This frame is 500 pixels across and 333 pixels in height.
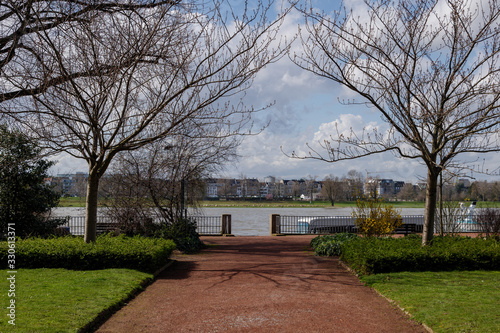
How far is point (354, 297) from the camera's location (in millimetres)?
8430

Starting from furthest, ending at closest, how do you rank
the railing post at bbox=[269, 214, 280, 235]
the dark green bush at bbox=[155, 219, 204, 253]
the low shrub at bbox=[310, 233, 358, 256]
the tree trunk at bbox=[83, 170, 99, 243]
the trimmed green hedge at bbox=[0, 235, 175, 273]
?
1. the railing post at bbox=[269, 214, 280, 235]
2. the dark green bush at bbox=[155, 219, 204, 253]
3. the low shrub at bbox=[310, 233, 358, 256]
4. the tree trunk at bbox=[83, 170, 99, 243]
5. the trimmed green hedge at bbox=[0, 235, 175, 273]

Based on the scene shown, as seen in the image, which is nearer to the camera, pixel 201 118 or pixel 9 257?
pixel 9 257

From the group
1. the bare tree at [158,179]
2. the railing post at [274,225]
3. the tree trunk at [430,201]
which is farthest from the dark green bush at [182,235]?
the tree trunk at [430,201]

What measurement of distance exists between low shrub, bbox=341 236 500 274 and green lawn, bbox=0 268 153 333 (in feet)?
17.6

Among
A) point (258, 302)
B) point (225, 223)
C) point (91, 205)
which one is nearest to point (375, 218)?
point (225, 223)

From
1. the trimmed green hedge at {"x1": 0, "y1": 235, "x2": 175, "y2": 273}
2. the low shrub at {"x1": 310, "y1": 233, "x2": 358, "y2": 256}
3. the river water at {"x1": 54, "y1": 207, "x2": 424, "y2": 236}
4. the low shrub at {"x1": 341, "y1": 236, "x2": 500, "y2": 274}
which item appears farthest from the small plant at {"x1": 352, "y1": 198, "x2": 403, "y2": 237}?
the trimmed green hedge at {"x1": 0, "y1": 235, "x2": 175, "y2": 273}

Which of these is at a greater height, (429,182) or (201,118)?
(201,118)

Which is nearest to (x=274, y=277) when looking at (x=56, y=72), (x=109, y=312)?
(x=109, y=312)

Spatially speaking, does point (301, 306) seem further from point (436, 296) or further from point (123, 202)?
point (123, 202)

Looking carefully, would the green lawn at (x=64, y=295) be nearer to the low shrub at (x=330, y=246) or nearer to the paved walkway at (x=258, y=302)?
the paved walkway at (x=258, y=302)

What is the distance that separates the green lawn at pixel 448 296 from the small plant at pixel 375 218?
6.40 m

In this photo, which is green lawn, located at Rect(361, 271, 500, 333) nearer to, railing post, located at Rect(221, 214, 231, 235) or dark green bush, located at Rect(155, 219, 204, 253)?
dark green bush, located at Rect(155, 219, 204, 253)

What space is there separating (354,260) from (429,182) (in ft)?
10.3

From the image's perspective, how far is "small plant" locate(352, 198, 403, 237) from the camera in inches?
660
